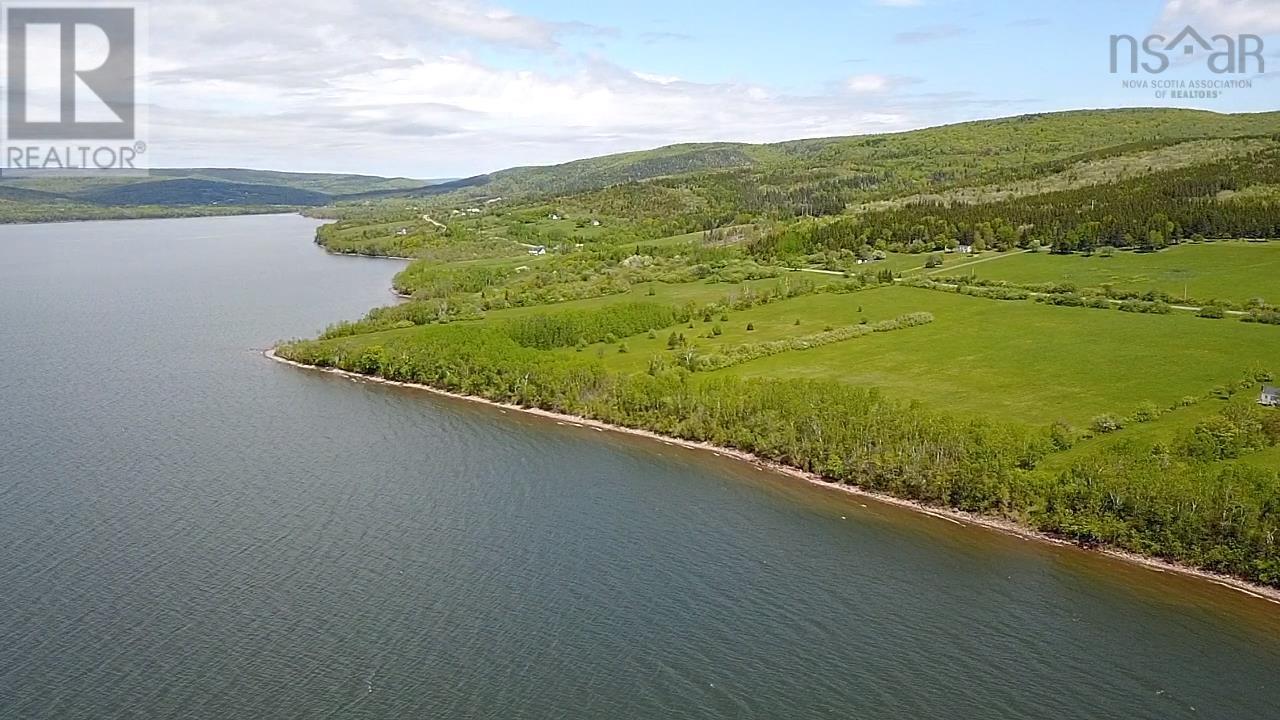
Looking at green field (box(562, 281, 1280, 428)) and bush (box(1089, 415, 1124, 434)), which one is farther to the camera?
green field (box(562, 281, 1280, 428))

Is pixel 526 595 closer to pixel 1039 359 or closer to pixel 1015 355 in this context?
pixel 1039 359

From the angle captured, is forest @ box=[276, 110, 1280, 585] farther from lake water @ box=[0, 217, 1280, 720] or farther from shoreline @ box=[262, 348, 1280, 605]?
lake water @ box=[0, 217, 1280, 720]

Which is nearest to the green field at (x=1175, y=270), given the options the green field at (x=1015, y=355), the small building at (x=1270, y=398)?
the green field at (x=1015, y=355)

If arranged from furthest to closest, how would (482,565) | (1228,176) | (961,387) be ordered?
(1228,176)
(961,387)
(482,565)

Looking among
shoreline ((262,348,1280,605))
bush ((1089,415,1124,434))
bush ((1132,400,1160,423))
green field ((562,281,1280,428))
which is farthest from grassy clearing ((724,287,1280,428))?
shoreline ((262,348,1280,605))

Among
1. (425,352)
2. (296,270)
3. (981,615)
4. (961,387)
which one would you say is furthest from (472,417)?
(296,270)

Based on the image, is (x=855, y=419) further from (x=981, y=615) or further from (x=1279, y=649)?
(x=1279, y=649)

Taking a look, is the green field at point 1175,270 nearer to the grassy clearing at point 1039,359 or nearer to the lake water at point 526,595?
the grassy clearing at point 1039,359
